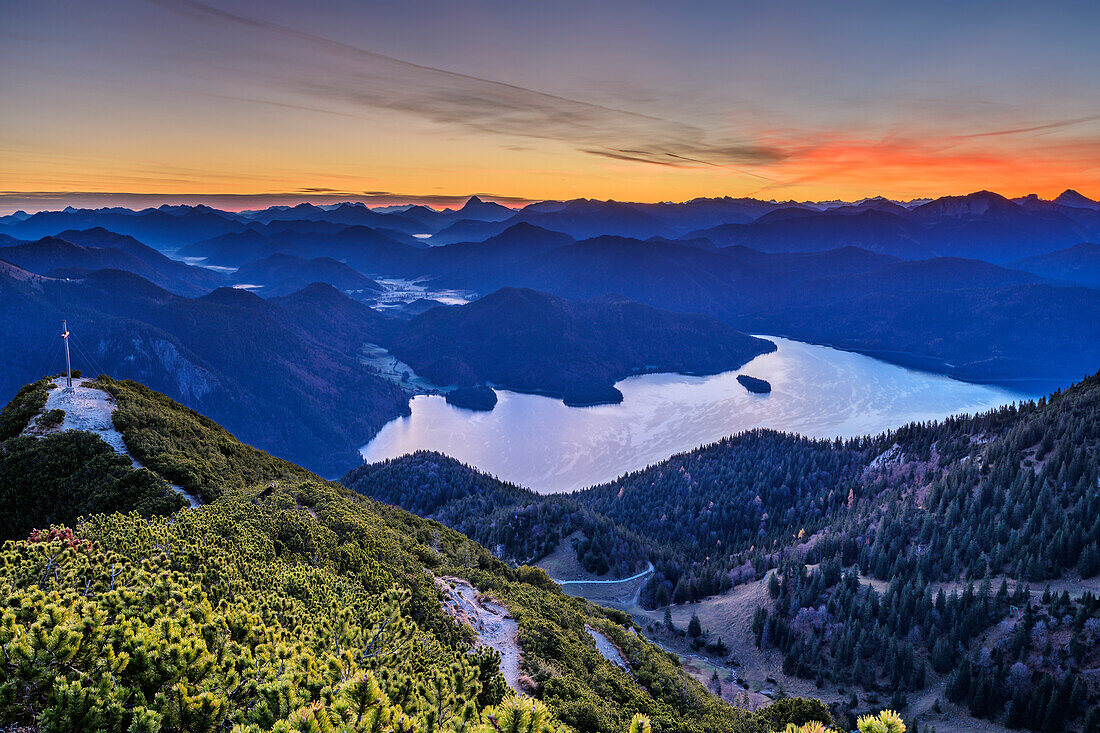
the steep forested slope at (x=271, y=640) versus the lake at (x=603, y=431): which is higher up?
the steep forested slope at (x=271, y=640)

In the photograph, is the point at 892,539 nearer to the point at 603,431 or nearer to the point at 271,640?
the point at 271,640

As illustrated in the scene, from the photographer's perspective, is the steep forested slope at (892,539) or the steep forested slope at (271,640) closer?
the steep forested slope at (271,640)

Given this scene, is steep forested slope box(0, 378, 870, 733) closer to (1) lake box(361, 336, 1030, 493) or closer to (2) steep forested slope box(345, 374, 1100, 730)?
(2) steep forested slope box(345, 374, 1100, 730)

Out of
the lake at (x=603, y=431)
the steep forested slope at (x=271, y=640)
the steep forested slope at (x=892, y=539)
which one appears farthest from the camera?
the lake at (x=603, y=431)

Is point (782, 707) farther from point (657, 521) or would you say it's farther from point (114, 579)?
point (657, 521)

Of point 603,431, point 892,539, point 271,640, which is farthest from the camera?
point 603,431

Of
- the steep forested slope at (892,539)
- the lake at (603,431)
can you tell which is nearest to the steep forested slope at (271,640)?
the steep forested slope at (892,539)

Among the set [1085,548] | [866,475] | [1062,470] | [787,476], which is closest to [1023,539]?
[1085,548]

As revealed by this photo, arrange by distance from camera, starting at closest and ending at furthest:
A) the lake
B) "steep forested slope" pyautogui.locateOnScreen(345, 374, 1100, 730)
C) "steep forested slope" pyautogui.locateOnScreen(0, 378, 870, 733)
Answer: "steep forested slope" pyautogui.locateOnScreen(0, 378, 870, 733)
"steep forested slope" pyautogui.locateOnScreen(345, 374, 1100, 730)
the lake

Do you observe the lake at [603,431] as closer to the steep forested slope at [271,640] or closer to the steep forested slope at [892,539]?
the steep forested slope at [892,539]

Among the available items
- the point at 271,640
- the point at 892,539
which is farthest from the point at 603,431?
the point at 271,640

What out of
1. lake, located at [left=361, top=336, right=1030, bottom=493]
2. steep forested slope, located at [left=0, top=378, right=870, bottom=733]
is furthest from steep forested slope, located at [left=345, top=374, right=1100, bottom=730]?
lake, located at [left=361, top=336, right=1030, bottom=493]
